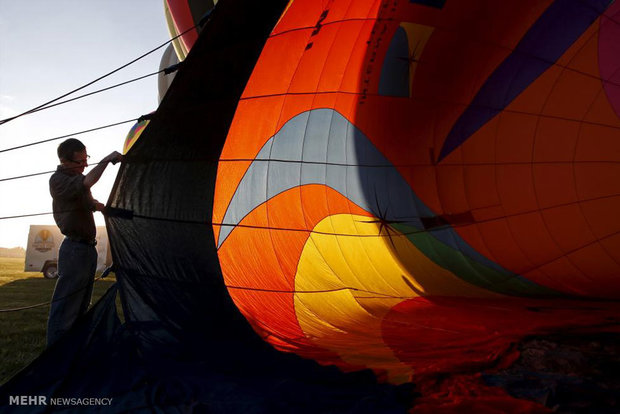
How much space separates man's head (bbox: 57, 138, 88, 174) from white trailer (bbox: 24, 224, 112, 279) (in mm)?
9282

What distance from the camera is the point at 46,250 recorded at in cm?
1155

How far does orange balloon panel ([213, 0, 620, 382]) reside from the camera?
2.04 m

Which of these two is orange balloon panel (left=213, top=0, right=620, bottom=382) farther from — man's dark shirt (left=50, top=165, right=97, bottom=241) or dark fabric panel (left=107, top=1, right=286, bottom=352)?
man's dark shirt (left=50, top=165, right=97, bottom=241)

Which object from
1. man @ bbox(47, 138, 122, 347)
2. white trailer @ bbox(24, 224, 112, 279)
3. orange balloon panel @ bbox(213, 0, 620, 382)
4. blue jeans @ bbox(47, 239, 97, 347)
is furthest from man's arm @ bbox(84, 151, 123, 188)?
white trailer @ bbox(24, 224, 112, 279)

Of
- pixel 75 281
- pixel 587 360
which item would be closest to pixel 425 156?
pixel 587 360

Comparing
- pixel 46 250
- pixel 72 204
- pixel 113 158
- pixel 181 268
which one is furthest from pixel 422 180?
pixel 46 250

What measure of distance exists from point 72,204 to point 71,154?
283mm

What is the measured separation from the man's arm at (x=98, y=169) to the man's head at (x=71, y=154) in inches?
6.8

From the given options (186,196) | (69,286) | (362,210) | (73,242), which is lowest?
(69,286)

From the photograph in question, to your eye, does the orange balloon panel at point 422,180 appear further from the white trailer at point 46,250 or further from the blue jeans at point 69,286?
the white trailer at point 46,250

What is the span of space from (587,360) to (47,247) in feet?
41.6

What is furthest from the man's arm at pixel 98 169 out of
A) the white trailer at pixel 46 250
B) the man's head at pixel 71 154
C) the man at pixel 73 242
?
the white trailer at pixel 46 250

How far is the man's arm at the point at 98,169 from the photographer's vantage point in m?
2.22

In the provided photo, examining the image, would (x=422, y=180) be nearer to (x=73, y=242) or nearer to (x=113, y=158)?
(x=113, y=158)
